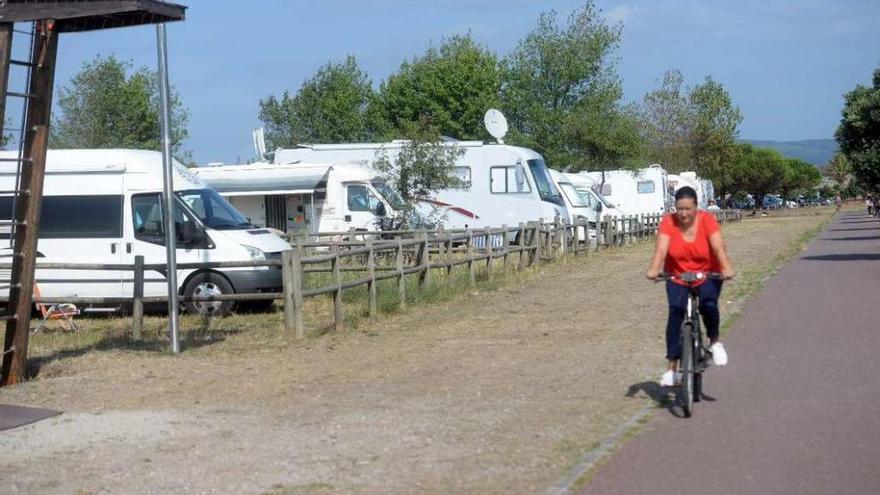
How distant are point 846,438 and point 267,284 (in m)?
10.8

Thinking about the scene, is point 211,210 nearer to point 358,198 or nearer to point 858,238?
point 358,198

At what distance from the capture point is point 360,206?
3127 centimetres

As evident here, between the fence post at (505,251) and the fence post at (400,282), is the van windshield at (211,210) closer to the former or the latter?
the fence post at (400,282)

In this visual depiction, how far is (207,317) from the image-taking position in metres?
17.1

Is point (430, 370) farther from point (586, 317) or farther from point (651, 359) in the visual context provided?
point (586, 317)

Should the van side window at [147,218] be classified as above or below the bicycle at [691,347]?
above

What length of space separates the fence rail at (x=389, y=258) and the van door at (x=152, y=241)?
3.51 ft

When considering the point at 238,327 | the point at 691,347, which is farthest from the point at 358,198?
the point at 691,347

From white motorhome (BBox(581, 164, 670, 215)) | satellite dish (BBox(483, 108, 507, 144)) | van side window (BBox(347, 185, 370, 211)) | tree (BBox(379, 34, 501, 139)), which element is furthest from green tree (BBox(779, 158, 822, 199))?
van side window (BBox(347, 185, 370, 211))

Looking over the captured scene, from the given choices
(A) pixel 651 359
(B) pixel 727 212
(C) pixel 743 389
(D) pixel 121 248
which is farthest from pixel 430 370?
(B) pixel 727 212

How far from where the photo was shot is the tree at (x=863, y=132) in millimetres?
29750

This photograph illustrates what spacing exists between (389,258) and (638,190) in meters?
30.7

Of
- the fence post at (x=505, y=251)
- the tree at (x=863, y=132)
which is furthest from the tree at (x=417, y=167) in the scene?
the tree at (x=863, y=132)

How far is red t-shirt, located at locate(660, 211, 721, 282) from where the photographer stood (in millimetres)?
9516
